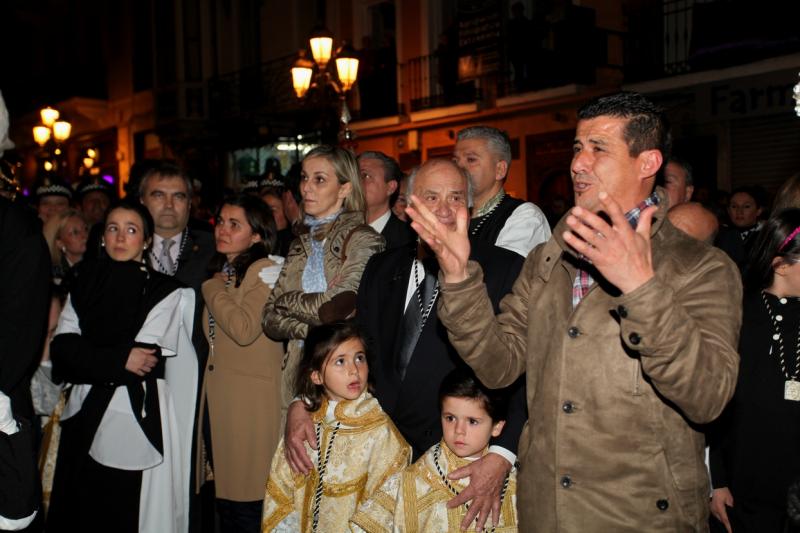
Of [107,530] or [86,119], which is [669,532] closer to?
[107,530]

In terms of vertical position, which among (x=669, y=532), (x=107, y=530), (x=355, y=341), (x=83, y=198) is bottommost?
(x=107, y=530)

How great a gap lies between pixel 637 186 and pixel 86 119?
1122 inches

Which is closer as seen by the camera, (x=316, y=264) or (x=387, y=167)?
(x=316, y=264)

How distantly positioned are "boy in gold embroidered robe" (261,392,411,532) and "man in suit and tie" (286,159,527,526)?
7 centimetres

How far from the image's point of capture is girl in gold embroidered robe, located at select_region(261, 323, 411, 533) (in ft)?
11.9

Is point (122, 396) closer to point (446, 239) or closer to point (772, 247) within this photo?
point (446, 239)

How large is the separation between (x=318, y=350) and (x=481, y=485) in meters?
1.09

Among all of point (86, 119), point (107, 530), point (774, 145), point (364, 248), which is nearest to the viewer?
point (364, 248)

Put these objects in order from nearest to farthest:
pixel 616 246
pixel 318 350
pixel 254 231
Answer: pixel 616 246, pixel 318 350, pixel 254 231

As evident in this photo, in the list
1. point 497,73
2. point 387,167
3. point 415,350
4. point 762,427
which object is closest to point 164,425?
point 415,350

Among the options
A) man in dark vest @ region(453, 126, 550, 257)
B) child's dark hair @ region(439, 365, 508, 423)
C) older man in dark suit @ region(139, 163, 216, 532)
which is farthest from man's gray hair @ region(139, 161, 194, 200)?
child's dark hair @ region(439, 365, 508, 423)

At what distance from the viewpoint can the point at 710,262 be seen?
7.79 feet

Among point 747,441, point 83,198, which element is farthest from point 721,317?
point 83,198

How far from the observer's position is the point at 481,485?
126 inches
